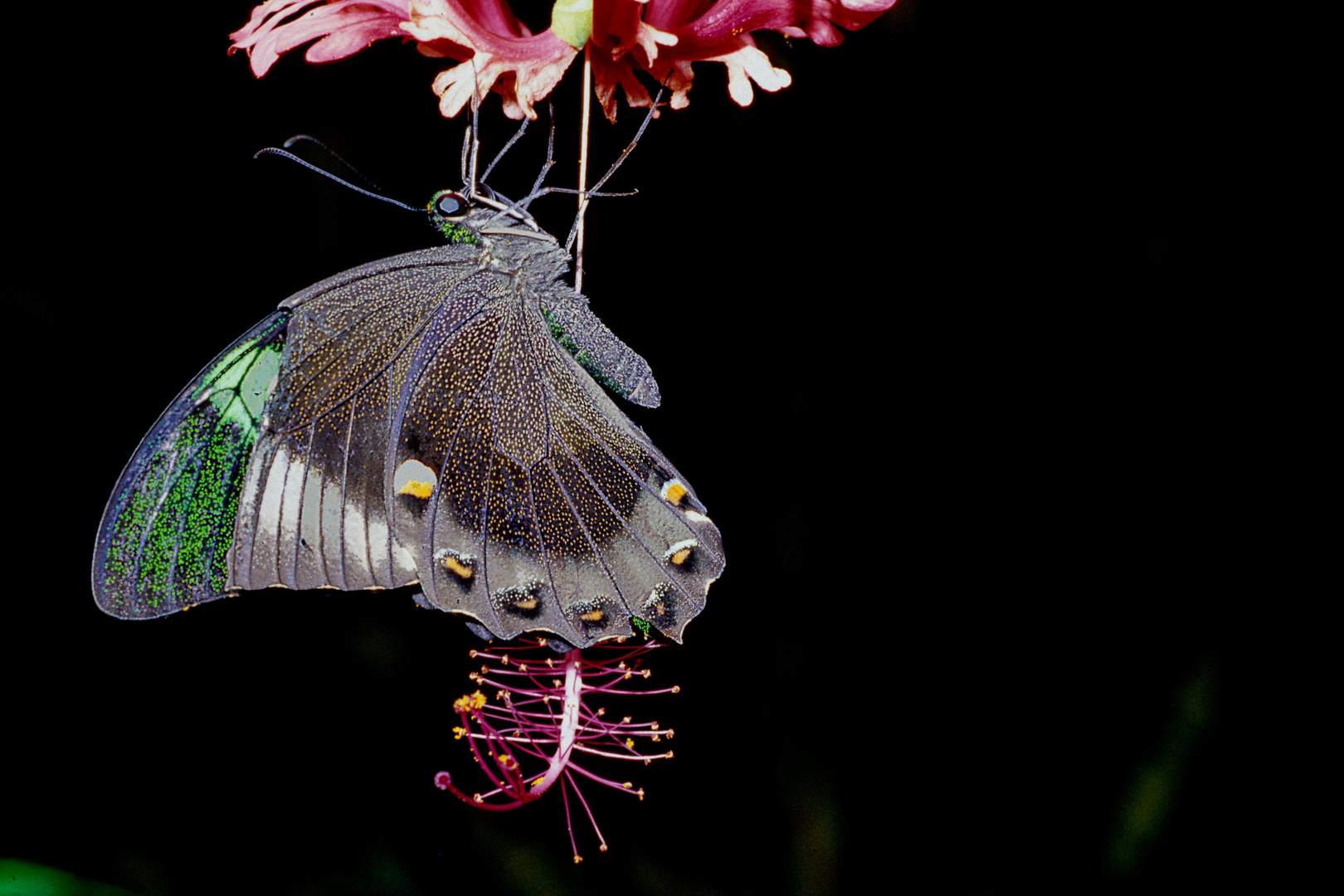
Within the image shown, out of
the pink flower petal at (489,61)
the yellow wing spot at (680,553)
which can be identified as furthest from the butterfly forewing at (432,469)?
the pink flower petal at (489,61)

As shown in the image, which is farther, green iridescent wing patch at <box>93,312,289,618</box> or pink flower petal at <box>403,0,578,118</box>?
green iridescent wing patch at <box>93,312,289,618</box>

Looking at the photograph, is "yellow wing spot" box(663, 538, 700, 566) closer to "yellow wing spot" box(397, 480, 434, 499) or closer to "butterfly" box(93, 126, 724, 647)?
"butterfly" box(93, 126, 724, 647)

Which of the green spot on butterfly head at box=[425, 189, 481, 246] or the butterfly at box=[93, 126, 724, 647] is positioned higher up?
the green spot on butterfly head at box=[425, 189, 481, 246]

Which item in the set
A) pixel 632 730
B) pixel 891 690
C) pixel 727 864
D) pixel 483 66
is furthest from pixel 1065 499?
pixel 483 66

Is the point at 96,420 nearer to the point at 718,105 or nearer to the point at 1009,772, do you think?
the point at 718,105

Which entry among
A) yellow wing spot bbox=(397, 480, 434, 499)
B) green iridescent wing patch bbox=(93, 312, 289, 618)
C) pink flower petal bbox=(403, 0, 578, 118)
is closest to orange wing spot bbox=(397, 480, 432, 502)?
yellow wing spot bbox=(397, 480, 434, 499)

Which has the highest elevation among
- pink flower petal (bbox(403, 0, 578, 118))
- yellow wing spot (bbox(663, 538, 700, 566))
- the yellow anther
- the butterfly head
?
pink flower petal (bbox(403, 0, 578, 118))

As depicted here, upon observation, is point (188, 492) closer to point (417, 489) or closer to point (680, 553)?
point (417, 489)

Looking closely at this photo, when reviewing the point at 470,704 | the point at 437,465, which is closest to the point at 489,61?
the point at 437,465
